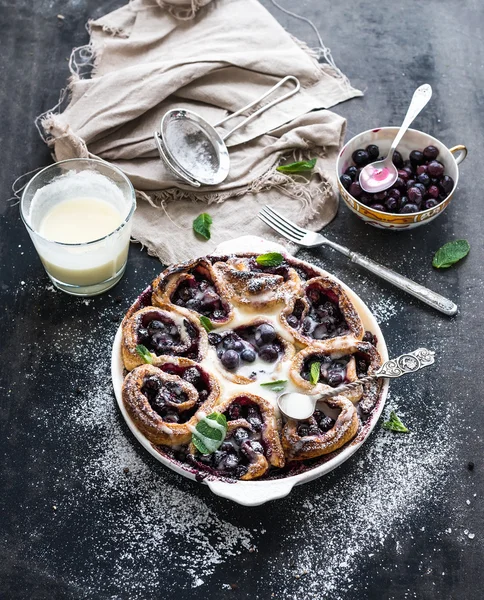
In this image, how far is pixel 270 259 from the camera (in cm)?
290

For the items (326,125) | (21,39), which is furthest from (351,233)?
(21,39)

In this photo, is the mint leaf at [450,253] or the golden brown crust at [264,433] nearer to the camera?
the golden brown crust at [264,433]

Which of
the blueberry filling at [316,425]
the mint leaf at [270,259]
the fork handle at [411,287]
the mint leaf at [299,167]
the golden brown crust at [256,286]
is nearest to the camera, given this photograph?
the blueberry filling at [316,425]

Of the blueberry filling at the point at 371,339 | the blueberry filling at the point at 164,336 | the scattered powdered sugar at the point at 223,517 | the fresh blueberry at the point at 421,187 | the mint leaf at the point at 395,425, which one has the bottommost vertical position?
the scattered powdered sugar at the point at 223,517

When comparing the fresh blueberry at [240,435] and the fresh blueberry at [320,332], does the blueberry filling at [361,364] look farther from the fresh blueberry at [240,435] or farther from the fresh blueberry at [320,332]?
the fresh blueberry at [240,435]

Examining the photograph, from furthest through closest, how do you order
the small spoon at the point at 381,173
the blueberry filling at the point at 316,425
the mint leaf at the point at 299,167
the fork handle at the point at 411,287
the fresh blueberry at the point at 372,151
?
the mint leaf at the point at 299,167, the fresh blueberry at the point at 372,151, the small spoon at the point at 381,173, the fork handle at the point at 411,287, the blueberry filling at the point at 316,425

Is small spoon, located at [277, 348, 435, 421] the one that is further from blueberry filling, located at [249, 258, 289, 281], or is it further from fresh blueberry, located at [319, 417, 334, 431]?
blueberry filling, located at [249, 258, 289, 281]

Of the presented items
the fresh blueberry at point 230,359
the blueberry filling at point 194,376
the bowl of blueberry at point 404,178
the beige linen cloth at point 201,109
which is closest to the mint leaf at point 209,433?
the blueberry filling at point 194,376

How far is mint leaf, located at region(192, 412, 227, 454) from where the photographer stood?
2.51m

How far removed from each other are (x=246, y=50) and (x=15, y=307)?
166 cm

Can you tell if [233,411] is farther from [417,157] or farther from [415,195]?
[417,157]

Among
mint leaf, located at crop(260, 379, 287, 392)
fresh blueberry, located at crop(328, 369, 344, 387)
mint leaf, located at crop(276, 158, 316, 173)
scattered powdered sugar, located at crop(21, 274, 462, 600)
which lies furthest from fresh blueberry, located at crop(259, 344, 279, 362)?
mint leaf, located at crop(276, 158, 316, 173)

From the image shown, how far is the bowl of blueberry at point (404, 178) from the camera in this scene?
10.4ft

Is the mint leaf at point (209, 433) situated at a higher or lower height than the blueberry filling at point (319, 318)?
lower
